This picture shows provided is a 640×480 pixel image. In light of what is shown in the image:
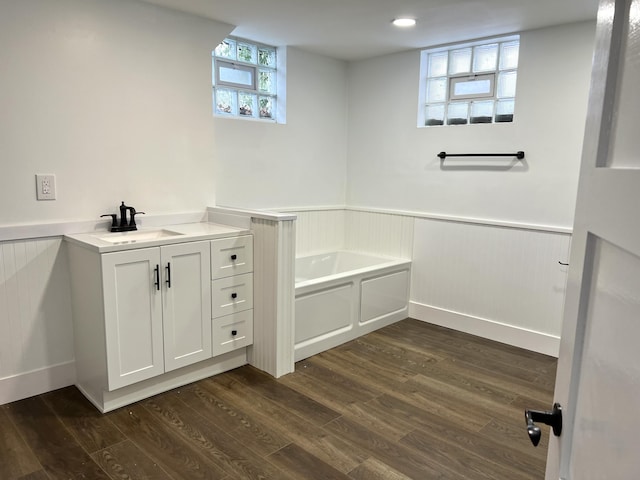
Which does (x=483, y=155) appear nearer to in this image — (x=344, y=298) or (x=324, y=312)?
(x=344, y=298)

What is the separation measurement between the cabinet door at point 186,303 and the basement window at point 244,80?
1397mm

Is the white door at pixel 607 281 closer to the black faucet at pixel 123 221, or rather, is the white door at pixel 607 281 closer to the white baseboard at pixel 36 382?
the black faucet at pixel 123 221

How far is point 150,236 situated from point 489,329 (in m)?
2.60

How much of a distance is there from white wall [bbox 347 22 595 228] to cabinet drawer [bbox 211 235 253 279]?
174cm

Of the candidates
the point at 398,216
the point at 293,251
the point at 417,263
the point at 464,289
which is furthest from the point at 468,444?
the point at 398,216

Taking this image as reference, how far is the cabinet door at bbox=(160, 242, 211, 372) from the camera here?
8.39 feet

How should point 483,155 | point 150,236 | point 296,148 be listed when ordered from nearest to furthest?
point 150,236, point 483,155, point 296,148

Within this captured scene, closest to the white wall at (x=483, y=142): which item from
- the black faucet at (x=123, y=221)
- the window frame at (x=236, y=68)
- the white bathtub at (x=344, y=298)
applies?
the white bathtub at (x=344, y=298)

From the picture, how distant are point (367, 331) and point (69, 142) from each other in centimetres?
244

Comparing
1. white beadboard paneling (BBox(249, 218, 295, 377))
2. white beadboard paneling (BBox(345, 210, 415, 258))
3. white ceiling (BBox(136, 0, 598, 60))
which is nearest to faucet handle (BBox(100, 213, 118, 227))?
white beadboard paneling (BBox(249, 218, 295, 377))

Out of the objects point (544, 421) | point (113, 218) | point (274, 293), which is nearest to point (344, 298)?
point (274, 293)

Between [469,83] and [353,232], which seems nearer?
[469,83]

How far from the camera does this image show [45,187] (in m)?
2.53

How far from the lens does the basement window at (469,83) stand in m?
3.44
